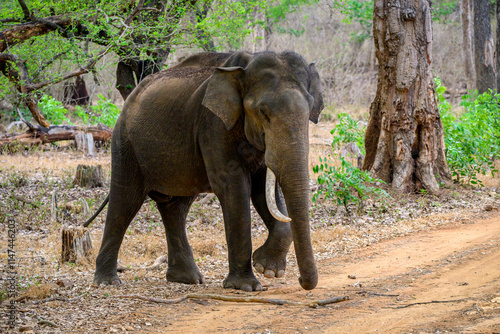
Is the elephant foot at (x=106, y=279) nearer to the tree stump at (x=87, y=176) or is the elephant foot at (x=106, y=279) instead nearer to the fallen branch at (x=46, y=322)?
the fallen branch at (x=46, y=322)

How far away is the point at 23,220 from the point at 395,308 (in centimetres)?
719

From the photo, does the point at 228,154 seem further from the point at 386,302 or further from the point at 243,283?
the point at 386,302

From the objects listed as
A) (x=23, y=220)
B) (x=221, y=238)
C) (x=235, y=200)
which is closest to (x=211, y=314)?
(x=235, y=200)

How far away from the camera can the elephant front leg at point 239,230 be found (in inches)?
233

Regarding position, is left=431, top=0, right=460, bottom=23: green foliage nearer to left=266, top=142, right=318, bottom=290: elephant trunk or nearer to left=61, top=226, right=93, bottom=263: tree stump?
left=61, top=226, right=93, bottom=263: tree stump

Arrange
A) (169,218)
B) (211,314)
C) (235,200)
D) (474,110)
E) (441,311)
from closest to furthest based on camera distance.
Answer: (441,311) → (211,314) → (235,200) → (169,218) → (474,110)

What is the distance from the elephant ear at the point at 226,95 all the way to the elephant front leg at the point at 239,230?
67cm

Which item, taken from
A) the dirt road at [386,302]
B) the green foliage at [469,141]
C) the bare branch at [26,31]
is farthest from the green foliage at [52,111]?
the dirt road at [386,302]

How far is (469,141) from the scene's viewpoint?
12.0 metres

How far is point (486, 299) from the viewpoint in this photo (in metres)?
4.89

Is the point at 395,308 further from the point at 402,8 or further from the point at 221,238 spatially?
the point at 402,8

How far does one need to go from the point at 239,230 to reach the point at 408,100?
6.53 metres

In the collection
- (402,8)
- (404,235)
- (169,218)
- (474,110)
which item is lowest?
(404,235)

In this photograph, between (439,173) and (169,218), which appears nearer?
(169,218)
